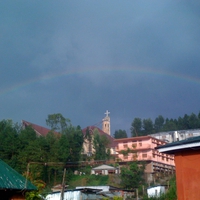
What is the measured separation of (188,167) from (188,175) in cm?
21

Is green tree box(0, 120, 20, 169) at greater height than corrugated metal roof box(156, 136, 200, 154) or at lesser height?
greater

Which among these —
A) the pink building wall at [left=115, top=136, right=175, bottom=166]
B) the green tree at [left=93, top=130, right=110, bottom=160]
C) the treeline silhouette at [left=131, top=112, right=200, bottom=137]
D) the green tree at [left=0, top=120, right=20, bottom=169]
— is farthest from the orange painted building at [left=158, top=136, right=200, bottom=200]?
the treeline silhouette at [left=131, top=112, right=200, bottom=137]

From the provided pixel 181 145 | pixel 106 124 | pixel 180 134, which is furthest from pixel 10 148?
pixel 106 124

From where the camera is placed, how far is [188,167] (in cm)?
783

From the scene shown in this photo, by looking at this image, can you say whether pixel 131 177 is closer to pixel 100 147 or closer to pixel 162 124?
pixel 100 147

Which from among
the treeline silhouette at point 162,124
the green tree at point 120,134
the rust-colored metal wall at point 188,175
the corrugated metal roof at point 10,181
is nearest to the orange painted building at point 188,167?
the rust-colored metal wall at point 188,175

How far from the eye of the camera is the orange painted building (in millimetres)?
7625

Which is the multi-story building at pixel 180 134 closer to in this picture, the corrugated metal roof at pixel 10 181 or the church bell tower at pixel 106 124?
the church bell tower at pixel 106 124

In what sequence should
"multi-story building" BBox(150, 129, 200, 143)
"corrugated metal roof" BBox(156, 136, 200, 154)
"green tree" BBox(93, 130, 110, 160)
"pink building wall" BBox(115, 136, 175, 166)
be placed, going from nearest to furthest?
"corrugated metal roof" BBox(156, 136, 200, 154) < "pink building wall" BBox(115, 136, 175, 166) < "green tree" BBox(93, 130, 110, 160) < "multi-story building" BBox(150, 129, 200, 143)

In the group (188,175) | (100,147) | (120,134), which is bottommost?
(188,175)

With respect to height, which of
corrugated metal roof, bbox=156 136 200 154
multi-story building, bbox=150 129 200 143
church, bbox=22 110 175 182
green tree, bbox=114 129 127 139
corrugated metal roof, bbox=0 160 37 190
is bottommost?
corrugated metal roof, bbox=0 160 37 190

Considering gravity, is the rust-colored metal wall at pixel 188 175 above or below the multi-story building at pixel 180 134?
below

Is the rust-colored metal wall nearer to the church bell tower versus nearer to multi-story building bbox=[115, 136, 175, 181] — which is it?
multi-story building bbox=[115, 136, 175, 181]

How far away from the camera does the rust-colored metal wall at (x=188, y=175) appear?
7625mm
